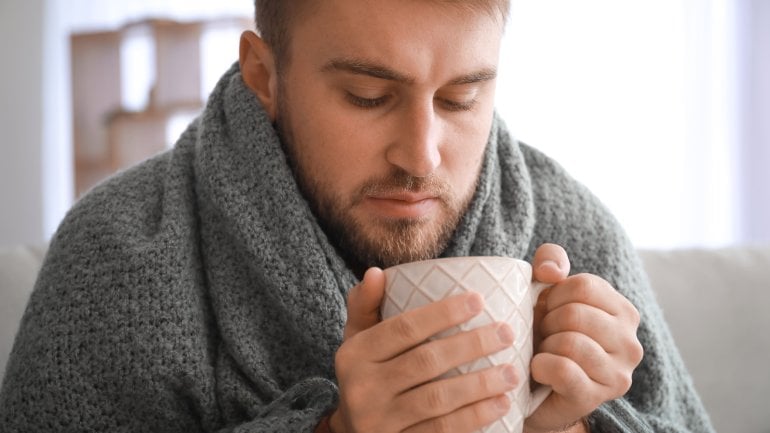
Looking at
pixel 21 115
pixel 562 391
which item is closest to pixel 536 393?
pixel 562 391

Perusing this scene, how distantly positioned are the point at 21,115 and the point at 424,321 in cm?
375

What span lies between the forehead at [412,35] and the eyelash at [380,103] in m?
0.05

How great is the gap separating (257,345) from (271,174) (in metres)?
0.22

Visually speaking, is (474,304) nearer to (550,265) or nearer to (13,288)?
(550,265)

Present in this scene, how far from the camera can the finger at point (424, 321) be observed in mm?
718

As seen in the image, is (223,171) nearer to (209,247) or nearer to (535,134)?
(209,247)

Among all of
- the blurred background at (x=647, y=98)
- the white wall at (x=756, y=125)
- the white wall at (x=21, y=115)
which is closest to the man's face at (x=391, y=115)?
the blurred background at (x=647, y=98)

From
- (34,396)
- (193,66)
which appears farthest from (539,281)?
(193,66)

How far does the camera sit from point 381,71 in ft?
3.28

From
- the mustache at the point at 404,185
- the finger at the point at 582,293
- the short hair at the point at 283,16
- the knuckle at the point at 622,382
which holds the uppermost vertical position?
the short hair at the point at 283,16

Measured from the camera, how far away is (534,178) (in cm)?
135

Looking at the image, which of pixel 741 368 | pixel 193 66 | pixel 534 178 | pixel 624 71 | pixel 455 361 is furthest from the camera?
pixel 193 66

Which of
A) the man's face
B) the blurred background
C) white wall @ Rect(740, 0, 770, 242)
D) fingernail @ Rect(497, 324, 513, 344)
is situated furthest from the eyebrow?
white wall @ Rect(740, 0, 770, 242)

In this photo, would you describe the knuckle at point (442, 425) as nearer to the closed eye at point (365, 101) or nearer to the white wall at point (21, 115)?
the closed eye at point (365, 101)
